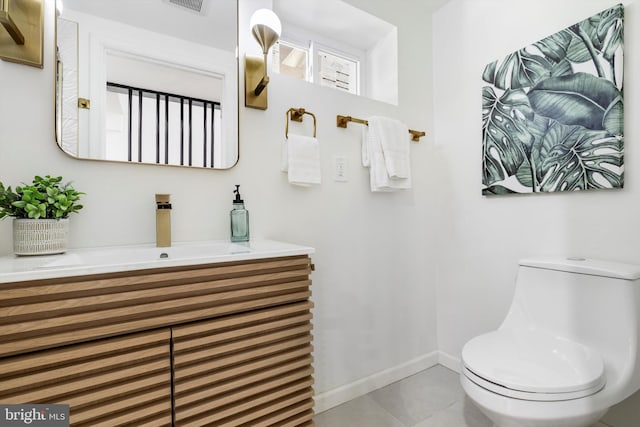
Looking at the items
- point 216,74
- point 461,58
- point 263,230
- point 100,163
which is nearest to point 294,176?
point 263,230

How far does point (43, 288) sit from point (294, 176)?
93cm

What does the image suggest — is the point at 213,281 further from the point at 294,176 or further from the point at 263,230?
the point at 294,176

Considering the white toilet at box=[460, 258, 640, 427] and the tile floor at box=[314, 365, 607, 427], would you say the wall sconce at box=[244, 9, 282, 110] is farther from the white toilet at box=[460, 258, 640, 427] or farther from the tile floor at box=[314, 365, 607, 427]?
the tile floor at box=[314, 365, 607, 427]

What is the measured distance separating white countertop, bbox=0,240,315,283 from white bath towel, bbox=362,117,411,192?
77cm

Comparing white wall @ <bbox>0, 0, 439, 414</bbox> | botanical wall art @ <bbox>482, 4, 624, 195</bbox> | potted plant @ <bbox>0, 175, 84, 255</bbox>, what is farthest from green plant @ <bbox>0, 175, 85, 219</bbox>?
botanical wall art @ <bbox>482, 4, 624, 195</bbox>

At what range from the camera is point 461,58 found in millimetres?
1877

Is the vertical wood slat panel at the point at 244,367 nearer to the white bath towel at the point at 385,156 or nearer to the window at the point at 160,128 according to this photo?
the window at the point at 160,128

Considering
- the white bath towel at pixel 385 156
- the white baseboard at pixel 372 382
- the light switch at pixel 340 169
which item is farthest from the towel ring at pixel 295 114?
the white baseboard at pixel 372 382

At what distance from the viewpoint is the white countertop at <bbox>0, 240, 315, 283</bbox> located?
2.32 feet

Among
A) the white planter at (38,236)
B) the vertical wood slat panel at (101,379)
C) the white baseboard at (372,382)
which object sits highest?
the white planter at (38,236)

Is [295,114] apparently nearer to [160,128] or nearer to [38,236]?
[160,128]

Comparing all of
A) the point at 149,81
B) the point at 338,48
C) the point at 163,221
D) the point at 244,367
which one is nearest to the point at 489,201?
the point at 338,48

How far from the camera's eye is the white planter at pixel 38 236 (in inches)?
35.3

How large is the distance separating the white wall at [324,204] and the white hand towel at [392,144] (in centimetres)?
12
